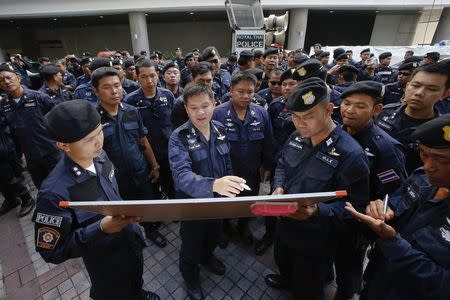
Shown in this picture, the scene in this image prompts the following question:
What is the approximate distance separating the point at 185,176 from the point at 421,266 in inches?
61.4

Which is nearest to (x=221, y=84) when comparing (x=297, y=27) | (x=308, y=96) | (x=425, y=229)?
(x=308, y=96)

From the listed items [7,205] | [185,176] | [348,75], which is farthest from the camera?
[348,75]

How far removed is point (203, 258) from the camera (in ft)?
8.13

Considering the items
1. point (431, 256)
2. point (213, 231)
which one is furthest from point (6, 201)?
point (431, 256)

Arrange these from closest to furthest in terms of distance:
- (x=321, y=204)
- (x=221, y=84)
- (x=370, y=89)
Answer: (x=321, y=204) < (x=370, y=89) < (x=221, y=84)

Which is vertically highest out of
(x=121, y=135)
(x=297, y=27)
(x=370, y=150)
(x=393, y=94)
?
(x=297, y=27)

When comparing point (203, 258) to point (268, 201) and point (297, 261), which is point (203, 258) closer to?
point (297, 261)

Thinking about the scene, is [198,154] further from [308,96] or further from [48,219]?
[48,219]

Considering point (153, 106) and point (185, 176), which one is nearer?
point (185, 176)

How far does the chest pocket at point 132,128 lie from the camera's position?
2.90m

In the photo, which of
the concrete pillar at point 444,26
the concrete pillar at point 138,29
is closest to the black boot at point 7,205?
the concrete pillar at point 138,29

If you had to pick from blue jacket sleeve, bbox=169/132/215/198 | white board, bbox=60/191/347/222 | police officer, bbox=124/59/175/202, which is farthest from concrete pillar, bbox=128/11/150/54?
white board, bbox=60/191/347/222

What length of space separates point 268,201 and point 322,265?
1.24m

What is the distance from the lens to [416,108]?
2.55 m
